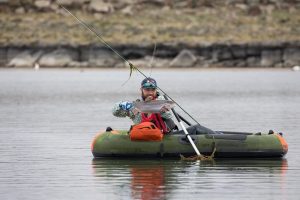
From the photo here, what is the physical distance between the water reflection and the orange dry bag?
0.48m

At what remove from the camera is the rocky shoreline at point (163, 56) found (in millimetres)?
111375

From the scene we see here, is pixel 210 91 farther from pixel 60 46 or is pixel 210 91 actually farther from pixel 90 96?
pixel 60 46

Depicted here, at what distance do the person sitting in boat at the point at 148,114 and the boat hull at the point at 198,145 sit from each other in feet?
0.87

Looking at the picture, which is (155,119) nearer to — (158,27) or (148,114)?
(148,114)

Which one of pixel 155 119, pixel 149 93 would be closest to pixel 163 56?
pixel 155 119

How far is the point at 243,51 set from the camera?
113 m

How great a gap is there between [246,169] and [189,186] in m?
2.63

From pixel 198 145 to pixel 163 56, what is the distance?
89.5 metres

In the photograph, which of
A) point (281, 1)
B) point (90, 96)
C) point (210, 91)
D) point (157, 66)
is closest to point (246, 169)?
point (90, 96)

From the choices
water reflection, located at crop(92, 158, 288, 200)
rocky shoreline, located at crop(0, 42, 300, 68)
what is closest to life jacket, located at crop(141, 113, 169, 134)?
water reflection, located at crop(92, 158, 288, 200)

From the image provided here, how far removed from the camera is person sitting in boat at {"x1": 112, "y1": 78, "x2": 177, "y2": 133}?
23.2 metres

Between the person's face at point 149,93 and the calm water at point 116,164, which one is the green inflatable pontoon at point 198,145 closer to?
the calm water at point 116,164

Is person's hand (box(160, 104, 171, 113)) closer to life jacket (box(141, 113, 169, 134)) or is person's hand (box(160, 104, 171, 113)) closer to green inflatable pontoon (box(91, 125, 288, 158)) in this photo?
life jacket (box(141, 113, 169, 134))

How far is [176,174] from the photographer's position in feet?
70.8
